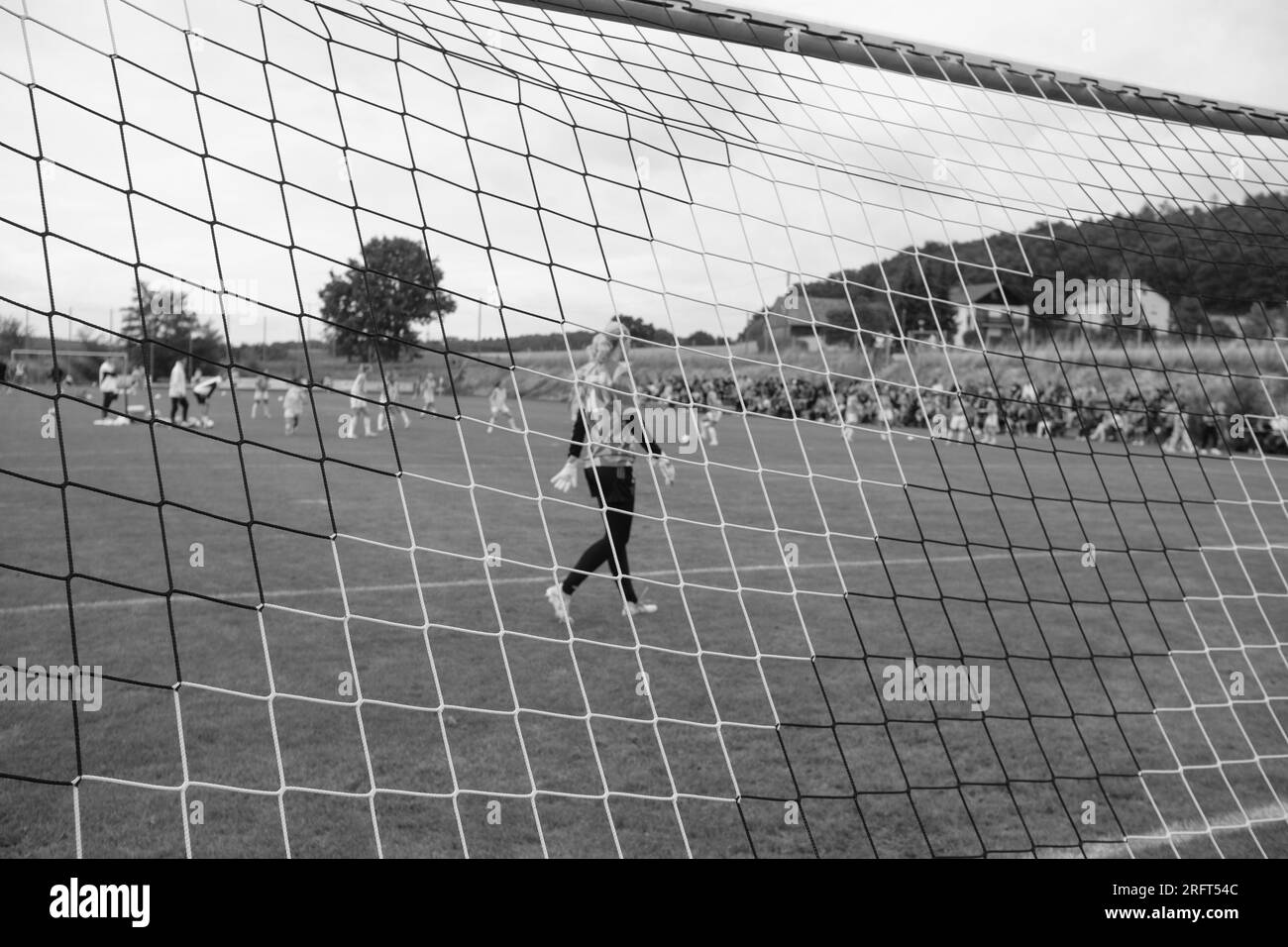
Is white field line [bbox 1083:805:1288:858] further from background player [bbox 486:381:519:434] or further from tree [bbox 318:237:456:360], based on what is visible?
tree [bbox 318:237:456:360]

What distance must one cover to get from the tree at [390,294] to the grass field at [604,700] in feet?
1.87

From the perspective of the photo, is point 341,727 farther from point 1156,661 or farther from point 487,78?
point 1156,661

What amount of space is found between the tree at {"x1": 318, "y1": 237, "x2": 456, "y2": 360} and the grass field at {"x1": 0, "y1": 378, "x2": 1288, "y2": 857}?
571 mm

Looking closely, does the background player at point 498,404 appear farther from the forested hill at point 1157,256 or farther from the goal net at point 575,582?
the forested hill at point 1157,256

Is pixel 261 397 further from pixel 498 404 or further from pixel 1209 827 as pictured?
pixel 1209 827

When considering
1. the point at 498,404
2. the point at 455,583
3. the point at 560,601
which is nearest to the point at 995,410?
the point at 498,404

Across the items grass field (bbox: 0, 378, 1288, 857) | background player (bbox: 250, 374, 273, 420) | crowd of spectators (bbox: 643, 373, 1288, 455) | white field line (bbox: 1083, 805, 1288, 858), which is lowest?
white field line (bbox: 1083, 805, 1288, 858)

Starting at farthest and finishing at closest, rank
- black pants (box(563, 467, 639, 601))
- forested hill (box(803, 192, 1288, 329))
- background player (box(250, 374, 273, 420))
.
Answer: background player (box(250, 374, 273, 420))
black pants (box(563, 467, 639, 601))
forested hill (box(803, 192, 1288, 329))

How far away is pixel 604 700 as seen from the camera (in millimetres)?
4227

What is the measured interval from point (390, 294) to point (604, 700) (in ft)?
12.7

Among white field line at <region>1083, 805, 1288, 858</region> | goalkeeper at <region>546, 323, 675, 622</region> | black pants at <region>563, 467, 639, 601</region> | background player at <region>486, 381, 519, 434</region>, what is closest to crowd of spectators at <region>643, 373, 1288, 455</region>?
background player at <region>486, 381, 519, 434</region>

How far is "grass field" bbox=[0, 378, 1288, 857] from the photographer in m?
3.06

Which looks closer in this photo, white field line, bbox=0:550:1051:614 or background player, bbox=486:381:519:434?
background player, bbox=486:381:519:434
